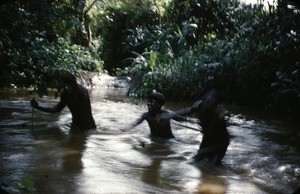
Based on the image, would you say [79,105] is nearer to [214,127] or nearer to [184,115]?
[184,115]

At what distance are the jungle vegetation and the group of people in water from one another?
65cm

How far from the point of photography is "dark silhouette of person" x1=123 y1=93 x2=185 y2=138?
21.1 ft

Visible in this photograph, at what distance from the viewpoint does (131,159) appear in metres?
5.31

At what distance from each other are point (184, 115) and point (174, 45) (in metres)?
9.01

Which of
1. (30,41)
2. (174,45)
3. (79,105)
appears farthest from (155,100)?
(174,45)

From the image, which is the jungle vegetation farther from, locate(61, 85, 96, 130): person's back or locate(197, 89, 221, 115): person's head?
locate(197, 89, 221, 115): person's head

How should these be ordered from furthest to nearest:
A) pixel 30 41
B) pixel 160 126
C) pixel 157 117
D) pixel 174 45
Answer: pixel 174 45 → pixel 160 126 → pixel 157 117 → pixel 30 41

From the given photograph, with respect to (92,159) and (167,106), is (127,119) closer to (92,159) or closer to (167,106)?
(167,106)

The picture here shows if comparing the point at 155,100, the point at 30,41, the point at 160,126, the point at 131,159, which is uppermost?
the point at 30,41

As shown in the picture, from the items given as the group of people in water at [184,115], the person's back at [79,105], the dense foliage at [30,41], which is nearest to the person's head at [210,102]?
the group of people in water at [184,115]

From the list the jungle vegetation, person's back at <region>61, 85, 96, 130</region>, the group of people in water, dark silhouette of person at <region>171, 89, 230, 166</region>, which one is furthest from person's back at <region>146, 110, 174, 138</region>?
the jungle vegetation

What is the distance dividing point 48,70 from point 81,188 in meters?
1.54

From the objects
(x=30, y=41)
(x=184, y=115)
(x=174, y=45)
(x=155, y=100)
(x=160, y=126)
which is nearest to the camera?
(x=30, y=41)

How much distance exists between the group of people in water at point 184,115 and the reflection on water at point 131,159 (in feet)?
0.66
